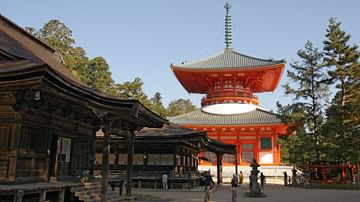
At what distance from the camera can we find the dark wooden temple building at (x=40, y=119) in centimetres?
894

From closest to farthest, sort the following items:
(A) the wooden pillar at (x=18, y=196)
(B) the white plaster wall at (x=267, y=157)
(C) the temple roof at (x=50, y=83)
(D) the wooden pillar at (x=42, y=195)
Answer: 1. (C) the temple roof at (x=50, y=83)
2. (A) the wooden pillar at (x=18, y=196)
3. (D) the wooden pillar at (x=42, y=195)
4. (B) the white plaster wall at (x=267, y=157)

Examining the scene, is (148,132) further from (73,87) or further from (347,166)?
(347,166)

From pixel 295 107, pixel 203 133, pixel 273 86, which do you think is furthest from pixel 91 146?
pixel 273 86

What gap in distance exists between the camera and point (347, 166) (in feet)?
97.0

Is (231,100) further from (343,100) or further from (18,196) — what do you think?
(18,196)

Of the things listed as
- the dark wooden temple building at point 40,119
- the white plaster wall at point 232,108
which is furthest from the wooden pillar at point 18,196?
the white plaster wall at point 232,108

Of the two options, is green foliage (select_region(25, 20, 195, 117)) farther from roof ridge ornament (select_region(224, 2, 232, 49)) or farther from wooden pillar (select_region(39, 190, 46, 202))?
wooden pillar (select_region(39, 190, 46, 202))

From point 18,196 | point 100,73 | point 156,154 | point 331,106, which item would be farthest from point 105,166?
point 100,73

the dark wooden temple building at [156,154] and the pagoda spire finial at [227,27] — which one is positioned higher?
the pagoda spire finial at [227,27]

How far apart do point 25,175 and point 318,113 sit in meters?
27.1

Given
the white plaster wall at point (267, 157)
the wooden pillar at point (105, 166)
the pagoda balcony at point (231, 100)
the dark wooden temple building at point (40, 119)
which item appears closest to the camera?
the dark wooden temple building at point (40, 119)

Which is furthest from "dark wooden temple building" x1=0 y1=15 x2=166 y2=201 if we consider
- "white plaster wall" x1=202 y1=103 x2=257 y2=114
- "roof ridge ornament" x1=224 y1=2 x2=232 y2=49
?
"roof ridge ornament" x1=224 y1=2 x2=232 y2=49

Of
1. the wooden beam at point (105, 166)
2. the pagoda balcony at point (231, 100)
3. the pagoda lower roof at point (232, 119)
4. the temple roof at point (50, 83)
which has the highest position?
the pagoda balcony at point (231, 100)

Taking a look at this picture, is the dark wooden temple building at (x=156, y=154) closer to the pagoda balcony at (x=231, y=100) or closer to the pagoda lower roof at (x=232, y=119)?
the pagoda lower roof at (x=232, y=119)
